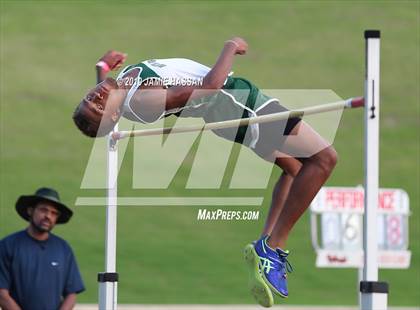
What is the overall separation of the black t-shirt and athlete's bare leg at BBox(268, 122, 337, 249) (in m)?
2.42

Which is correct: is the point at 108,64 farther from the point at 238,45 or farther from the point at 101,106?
the point at 238,45

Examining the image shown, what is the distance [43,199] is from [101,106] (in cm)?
220

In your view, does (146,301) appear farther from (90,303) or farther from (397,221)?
(397,221)

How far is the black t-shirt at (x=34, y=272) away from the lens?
26.1 feet

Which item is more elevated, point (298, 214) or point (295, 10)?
point (295, 10)

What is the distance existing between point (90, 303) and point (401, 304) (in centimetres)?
400

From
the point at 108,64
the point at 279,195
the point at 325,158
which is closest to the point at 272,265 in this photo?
the point at 279,195

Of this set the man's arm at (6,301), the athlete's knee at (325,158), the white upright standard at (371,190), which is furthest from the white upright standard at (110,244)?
the white upright standard at (371,190)

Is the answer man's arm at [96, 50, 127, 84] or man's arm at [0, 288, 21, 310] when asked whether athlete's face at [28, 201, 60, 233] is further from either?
man's arm at [96, 50, 127, 84]

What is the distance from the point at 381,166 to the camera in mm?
20453

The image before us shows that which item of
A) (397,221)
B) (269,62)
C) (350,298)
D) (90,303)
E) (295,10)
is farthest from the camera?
(295,10)

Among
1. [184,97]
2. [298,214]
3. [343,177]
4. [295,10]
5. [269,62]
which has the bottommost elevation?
[298,214]

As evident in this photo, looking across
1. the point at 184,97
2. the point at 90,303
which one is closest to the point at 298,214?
the point at 184,97

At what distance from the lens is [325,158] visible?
20.0 feet
